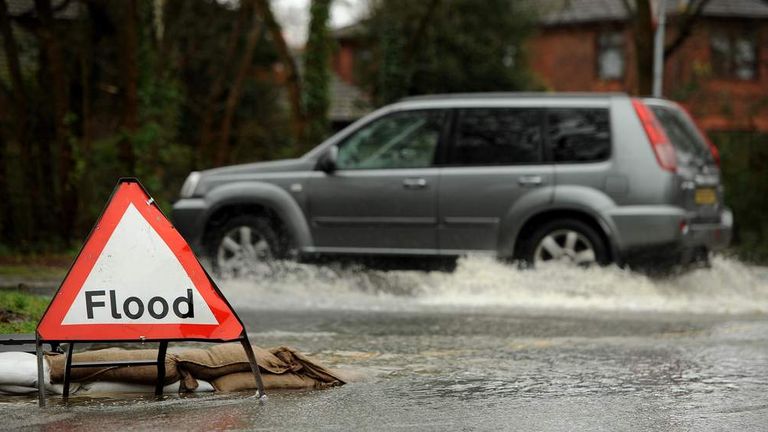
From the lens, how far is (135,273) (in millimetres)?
6473

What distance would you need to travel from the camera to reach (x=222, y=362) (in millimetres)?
7109

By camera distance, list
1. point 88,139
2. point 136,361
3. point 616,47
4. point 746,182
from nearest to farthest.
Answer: point 136,361 < point 88,139 < point 746,182 < point 616,47

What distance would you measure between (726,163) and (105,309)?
14.2 metres

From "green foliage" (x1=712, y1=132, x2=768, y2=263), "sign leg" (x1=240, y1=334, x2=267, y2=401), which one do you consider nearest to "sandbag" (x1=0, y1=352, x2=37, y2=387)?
"sign leg" (x1=240, y1=334, x2=267, y2=401)

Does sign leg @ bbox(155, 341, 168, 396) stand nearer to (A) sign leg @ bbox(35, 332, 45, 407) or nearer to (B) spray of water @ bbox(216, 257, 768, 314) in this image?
(A) sign leg @ bbox(35, 332, 45, 407)

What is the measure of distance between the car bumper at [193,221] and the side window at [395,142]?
141 centimetres

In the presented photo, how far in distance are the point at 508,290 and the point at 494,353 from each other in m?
3.80

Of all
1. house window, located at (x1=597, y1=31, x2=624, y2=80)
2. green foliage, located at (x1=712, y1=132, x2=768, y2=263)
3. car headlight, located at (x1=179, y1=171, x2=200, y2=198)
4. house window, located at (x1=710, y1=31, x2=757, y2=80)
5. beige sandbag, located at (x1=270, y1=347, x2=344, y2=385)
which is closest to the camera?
beige sandbag, located at (x1=270, y1=347, x2=344, y2=385)

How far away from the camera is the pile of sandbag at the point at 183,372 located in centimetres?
686

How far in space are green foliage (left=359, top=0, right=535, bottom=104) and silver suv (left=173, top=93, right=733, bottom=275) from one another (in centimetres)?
2042

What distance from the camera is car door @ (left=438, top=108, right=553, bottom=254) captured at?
12602 millimetres

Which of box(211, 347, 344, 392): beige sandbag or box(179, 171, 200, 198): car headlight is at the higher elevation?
box(179, 171, 200, 198): car headlight

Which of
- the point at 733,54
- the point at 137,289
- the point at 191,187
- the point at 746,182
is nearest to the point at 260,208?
the point at 191,187

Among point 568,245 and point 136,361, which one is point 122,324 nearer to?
point 136,361
